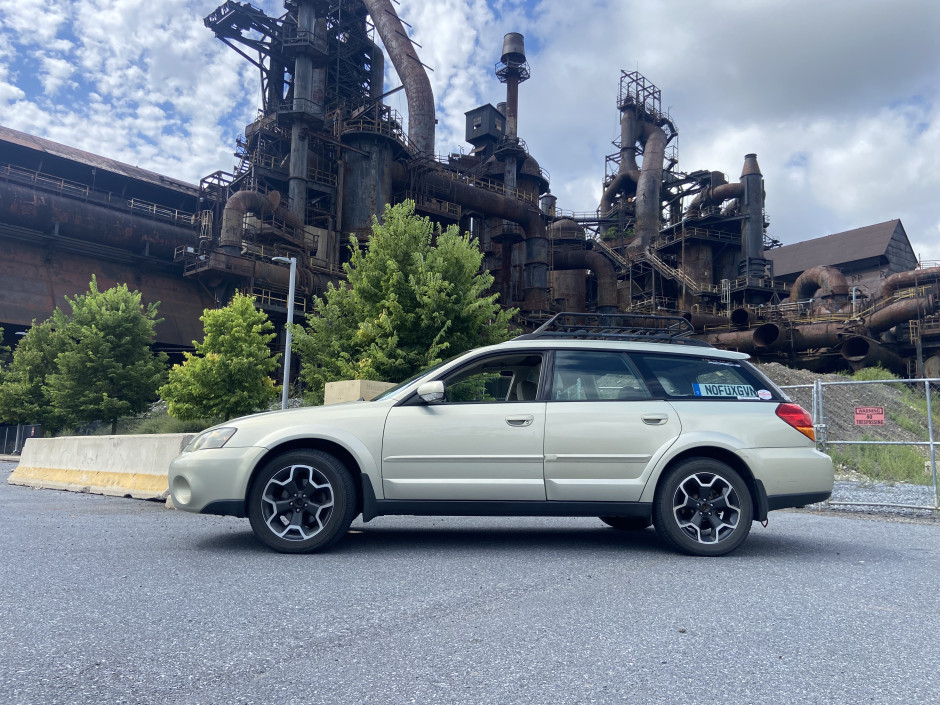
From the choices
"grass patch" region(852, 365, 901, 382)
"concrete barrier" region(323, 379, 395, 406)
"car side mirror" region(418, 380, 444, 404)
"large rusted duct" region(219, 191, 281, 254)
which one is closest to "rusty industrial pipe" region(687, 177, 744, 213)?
"grass patch" region(852, 365, 901, 382)

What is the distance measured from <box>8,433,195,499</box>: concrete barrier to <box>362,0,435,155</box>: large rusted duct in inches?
1071

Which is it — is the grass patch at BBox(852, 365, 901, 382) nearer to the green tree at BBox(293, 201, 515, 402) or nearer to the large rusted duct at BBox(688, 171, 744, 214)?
the large rusted duct at BBox(688, 171, 744, 214)

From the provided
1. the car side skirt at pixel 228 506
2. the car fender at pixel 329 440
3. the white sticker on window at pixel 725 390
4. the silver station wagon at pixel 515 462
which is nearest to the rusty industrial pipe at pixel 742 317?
the white sticker on window at pixel 725 390

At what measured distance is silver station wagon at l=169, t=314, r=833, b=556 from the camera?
16.2ft

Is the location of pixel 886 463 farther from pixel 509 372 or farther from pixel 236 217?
pixel 236 217

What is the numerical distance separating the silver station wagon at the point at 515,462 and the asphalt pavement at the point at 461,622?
35 cm

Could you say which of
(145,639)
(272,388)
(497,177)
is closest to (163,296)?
(272,388)

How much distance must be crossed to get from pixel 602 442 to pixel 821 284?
141 ft

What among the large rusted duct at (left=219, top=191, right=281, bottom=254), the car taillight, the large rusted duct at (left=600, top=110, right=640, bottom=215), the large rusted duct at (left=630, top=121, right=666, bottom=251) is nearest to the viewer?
the car taillight

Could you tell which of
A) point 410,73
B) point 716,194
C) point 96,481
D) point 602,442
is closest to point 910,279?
point 716,194

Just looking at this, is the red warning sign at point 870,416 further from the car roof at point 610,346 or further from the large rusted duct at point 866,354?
the large rusted duct at point 866,354

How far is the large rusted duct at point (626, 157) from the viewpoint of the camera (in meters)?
52.8

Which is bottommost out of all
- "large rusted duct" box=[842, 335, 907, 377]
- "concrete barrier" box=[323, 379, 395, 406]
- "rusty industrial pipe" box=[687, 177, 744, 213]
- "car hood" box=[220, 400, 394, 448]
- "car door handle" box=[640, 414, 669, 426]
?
"car hood" box=[220, 400, 394, 448]

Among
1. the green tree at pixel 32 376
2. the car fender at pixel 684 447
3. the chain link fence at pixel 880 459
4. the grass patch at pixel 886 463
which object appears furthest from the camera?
the green tree at pixel 32 376
